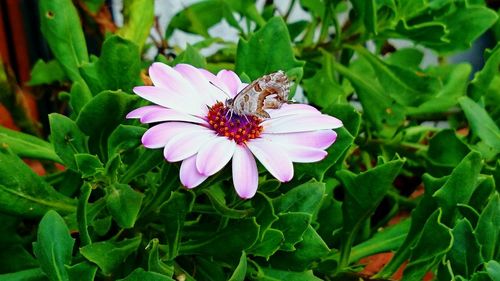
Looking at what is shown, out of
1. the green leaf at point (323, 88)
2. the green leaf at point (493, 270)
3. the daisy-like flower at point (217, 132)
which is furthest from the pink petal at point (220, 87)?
the green leaf at point (323, 88)

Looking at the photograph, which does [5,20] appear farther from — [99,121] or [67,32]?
[99,121]

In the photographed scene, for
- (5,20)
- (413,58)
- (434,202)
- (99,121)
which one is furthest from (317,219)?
(5,20)

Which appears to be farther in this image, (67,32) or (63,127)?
(67,32)

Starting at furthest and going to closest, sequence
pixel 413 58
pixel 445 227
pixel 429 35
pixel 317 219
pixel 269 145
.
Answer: pixel 413 58 < pixel 429 35 < pixel 317 219 < pixel 445 227 < pixel 269 145

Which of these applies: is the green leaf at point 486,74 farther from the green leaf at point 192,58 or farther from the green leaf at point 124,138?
the green leaf at point 124,138

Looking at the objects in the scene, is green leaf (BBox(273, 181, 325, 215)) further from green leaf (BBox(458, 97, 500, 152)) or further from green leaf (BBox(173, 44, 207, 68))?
green leaf (BBox(458, 97, 500, 152))

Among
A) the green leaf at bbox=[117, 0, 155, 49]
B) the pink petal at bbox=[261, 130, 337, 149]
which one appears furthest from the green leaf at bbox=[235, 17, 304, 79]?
the green leaf at bbox=[117, 0, 155, 49]
